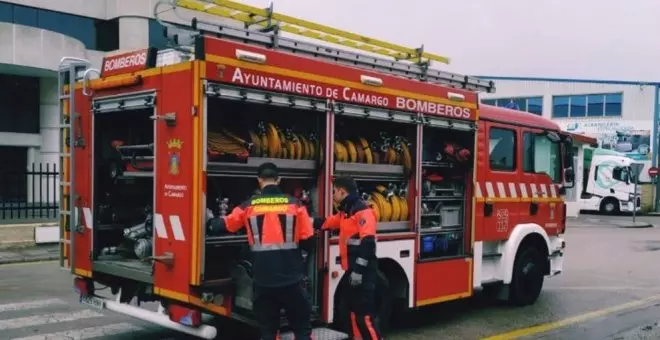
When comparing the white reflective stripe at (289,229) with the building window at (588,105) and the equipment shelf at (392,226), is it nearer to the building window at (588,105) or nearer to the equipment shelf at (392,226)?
the equipment shelf at (392,226)

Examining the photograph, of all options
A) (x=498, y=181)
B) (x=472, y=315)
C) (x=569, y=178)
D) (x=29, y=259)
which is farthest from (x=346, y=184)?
(x=29, y=259)

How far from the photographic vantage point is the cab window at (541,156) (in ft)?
28.0

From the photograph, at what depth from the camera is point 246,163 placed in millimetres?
5633

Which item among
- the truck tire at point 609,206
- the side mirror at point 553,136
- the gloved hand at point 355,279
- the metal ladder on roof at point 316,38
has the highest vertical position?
the metal ladder on roof at point 316,38

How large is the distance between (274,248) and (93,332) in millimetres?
2922

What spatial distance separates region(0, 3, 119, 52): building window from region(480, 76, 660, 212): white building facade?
23.6 meters

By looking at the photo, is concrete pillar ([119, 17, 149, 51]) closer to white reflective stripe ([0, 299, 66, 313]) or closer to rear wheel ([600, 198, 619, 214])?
white reflective stripe ([0, 299, 66, 313])

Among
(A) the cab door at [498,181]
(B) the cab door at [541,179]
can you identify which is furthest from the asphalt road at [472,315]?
(B) the cab door at [541,179]

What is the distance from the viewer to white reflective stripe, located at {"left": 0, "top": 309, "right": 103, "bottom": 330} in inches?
275

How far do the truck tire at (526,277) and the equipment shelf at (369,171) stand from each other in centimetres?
250

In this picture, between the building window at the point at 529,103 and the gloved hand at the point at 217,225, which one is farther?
the building window at the point at 529,103

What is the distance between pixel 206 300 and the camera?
17.2ft

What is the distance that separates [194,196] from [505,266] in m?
4.52

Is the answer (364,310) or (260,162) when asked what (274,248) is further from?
(364,310)
